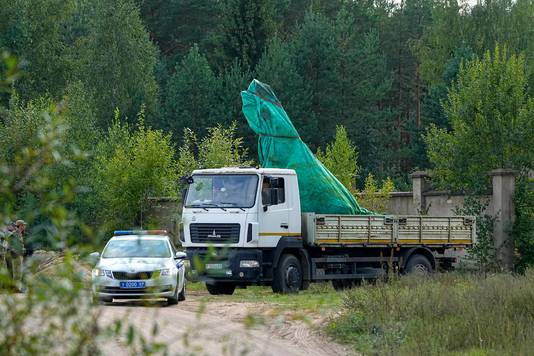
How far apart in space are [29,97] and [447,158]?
1076 inches

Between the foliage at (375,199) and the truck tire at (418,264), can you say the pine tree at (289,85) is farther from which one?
the truck tire at (418,264)

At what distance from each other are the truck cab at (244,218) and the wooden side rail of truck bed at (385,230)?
0.68m

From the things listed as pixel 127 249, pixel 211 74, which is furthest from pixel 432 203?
pixel 211 74

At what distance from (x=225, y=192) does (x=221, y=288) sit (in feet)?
8.95

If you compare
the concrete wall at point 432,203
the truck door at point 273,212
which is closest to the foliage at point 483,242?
the concrete wall at point 432,203

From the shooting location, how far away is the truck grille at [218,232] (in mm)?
23422

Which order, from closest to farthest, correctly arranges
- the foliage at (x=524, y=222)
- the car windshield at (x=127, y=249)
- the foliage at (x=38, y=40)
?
the car windshield at (x=127, y=249), the foliage at (x=524, y=222), the foliage at (x=38, y=40)

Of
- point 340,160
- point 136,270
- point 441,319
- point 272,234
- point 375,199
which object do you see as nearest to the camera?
point 441,319

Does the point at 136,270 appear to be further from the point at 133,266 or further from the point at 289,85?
the point at 289,85

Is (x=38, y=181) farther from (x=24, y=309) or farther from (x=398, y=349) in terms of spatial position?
(x=398, y=349)

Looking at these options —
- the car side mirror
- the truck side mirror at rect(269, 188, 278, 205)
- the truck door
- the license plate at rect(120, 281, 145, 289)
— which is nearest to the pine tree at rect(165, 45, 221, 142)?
the truck door

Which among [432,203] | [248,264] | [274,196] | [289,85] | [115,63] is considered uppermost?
[115,63]

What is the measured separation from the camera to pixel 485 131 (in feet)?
111

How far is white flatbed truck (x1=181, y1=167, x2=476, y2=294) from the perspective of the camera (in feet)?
76.8
